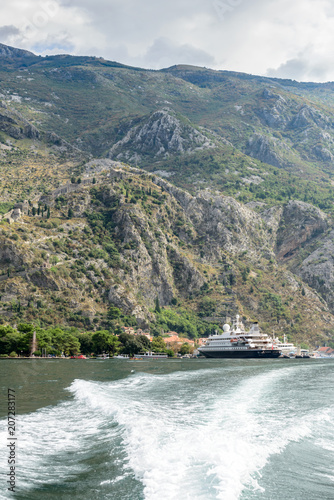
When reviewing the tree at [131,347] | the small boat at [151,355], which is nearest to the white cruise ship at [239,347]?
the small boat at [151,355]

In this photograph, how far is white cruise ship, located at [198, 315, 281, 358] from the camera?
536ft

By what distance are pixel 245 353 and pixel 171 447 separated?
143 meters

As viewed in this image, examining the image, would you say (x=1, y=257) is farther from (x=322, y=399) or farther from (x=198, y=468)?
(x=198, y=468)

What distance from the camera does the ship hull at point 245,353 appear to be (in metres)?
163

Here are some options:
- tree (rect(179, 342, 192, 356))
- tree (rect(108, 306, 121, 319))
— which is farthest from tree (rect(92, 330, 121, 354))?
tree (rect(179, 342, 192, 356))

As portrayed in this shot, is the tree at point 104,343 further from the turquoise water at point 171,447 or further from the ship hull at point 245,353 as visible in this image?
the turquoise water at point 171,447

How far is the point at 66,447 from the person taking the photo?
25953mm

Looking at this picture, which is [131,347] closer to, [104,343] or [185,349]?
[104,343]

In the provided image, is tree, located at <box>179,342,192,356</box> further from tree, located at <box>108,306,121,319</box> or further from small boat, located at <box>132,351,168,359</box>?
tree, located at <box>108,306,121,319</box>

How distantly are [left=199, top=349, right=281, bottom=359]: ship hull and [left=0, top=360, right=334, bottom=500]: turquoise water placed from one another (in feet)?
393

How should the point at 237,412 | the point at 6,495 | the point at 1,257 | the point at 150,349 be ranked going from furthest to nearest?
the point at 1,257 → the point at 150,349 → the point at 237,412 → the point at 6,495

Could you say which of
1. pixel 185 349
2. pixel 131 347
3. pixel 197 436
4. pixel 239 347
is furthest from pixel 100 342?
pixel 197 436

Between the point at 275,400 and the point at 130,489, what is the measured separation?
2801 cm

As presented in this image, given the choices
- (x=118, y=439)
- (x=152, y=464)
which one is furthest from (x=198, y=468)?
(x=118, y=439)
